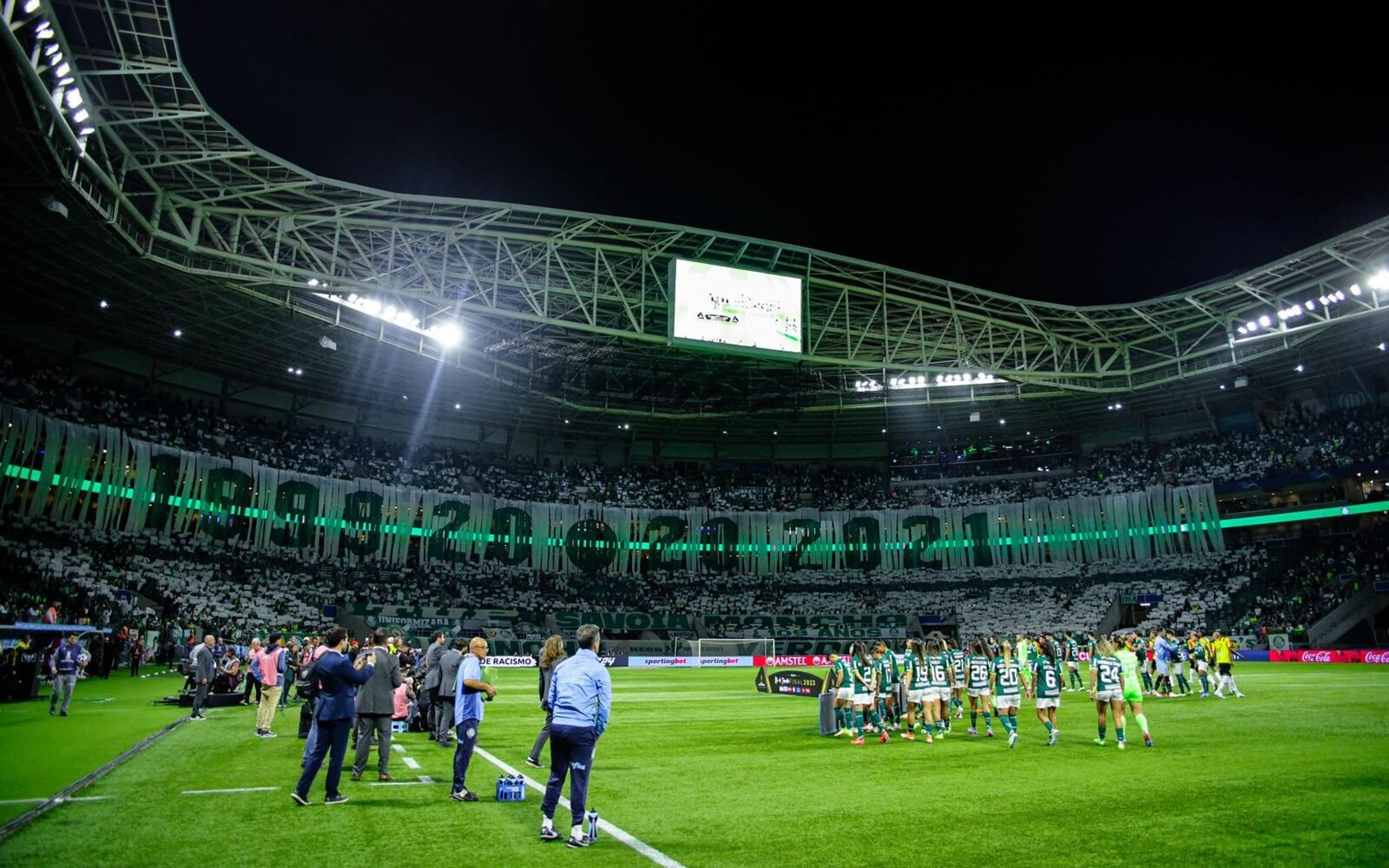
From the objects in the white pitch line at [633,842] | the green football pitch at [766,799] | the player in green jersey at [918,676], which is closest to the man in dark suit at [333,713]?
the green football pitch at [766,799]

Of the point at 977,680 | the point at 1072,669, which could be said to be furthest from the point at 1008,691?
the point at 1072,669

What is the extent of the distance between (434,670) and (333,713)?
519cm

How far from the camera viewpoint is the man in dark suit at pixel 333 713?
30.2ft

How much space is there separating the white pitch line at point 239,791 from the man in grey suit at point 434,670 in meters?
3.65

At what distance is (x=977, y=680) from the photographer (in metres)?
16.1

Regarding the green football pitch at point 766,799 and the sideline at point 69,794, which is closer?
the green football pitch at point 766,799

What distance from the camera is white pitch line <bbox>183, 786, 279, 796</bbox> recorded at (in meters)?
9.98

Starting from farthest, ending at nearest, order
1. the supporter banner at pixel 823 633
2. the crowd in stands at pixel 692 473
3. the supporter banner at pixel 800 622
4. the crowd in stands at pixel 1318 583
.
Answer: the supporter banner at pixel 800 622 → the supporter banner at pixel 823 633 → the crowd in stands at pixel 692 473 → the crowd in stands at pixel 1318 583

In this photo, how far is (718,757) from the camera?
44.8ft

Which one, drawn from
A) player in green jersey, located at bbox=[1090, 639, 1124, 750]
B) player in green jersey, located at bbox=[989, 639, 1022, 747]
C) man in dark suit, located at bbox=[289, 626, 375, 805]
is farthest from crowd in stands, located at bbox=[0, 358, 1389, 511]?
player in green jersey, located at bbox=[1090, 639, 1124, 750]

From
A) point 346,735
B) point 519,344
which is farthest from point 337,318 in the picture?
point 346,735

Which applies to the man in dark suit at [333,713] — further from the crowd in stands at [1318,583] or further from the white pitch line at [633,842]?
the crowd in stands at [1318,583]

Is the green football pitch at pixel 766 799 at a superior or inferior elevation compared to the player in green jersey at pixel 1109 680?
inferior

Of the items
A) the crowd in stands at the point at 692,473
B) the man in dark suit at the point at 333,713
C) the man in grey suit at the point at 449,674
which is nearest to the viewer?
the man in dark suit at the point at 333,713
